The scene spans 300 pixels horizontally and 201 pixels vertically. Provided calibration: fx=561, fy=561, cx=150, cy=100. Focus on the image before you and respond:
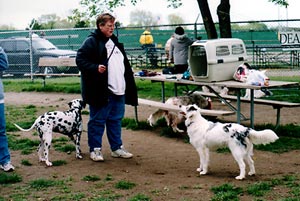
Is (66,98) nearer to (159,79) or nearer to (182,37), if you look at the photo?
(182,37)

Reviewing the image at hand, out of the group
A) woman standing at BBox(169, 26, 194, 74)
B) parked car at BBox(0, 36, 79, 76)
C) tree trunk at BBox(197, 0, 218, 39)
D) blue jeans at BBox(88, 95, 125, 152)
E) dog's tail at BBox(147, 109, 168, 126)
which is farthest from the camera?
parked car at BBox(0, 36, 79, 76)

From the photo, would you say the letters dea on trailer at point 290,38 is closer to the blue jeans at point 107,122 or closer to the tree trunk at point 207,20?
the tree trunk at point 207,20

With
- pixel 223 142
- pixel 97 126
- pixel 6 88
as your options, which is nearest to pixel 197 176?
pixel 223 142

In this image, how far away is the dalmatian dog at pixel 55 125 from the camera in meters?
7.46

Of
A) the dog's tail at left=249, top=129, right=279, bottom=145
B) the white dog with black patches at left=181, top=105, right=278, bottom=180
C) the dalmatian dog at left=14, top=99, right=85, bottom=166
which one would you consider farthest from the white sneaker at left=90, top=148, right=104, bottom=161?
the dog's tail at left=249, top=129, right=279, bottom=145

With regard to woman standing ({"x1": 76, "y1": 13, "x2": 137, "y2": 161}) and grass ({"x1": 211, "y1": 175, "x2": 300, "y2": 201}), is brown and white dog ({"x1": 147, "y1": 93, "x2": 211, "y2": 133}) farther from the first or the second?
grass ({"x1": 211, "y1": 175, "x2": 300, "y2": 201})

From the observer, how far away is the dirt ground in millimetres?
5988

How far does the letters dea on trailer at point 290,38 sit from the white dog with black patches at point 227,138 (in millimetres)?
8427

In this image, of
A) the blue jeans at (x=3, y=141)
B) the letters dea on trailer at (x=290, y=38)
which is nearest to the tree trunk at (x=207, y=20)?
the letters dea on trailer at (x=290, y=38)

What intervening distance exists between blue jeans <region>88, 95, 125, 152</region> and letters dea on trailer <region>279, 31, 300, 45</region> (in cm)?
815

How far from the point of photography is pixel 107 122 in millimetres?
7801

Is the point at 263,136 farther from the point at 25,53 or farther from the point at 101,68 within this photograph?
the point at 25,53

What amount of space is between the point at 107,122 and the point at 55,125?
2.38ft

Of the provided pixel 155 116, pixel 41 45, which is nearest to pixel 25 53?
pixel 41 45
